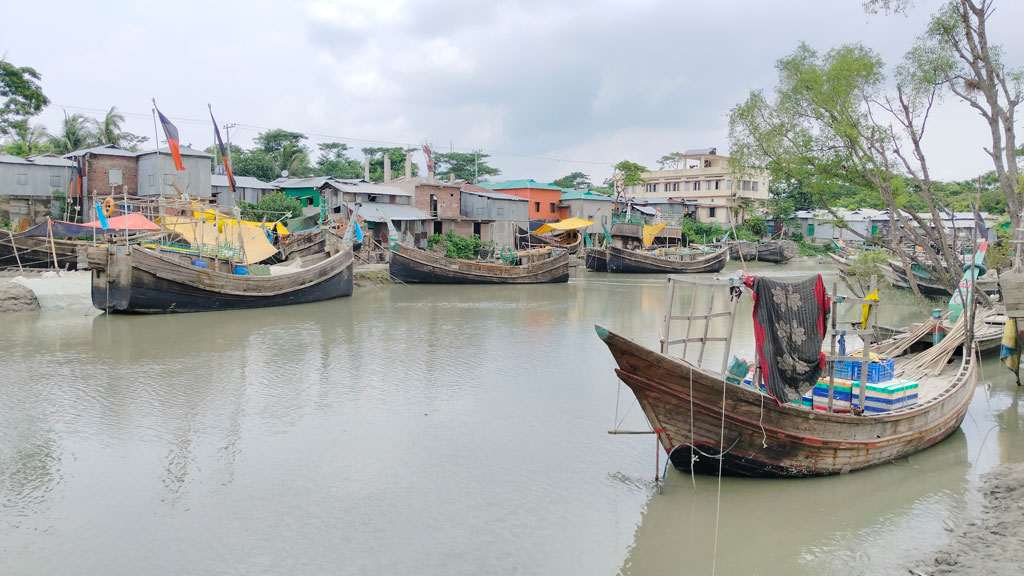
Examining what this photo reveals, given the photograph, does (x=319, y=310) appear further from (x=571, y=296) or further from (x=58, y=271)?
(x=571, y=296)

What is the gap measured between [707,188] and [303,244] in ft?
103

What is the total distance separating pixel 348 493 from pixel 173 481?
1918 millimetres

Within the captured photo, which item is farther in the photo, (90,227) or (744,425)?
(90,227)

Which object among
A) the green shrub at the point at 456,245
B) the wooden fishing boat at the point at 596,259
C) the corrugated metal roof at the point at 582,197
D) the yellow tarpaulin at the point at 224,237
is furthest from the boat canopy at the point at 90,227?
the corrugated metal roof at the point at 582,197

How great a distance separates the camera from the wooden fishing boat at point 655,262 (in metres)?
32.6

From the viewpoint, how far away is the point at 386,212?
28734mm

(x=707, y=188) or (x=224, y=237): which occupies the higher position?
(x=707, y=188)

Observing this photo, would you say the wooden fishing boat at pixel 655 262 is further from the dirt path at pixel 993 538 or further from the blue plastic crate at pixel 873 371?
the dirt path at pixel 993 538

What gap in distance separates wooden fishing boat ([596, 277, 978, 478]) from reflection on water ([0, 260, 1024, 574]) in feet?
0.78

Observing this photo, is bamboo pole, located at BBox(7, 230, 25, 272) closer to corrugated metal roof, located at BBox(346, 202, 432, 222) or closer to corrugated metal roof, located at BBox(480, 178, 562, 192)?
corrugated metal roof, located at BBox(346, 202, 432, 222)

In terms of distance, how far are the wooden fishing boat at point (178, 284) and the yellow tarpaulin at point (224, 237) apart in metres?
0.49

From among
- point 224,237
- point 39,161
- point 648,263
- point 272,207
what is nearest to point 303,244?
point 272,207

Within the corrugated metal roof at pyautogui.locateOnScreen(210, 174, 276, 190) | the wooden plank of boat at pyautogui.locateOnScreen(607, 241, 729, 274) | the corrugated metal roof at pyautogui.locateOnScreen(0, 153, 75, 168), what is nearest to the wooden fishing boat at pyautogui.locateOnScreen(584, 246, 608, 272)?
the wooden plank of boat at pyautogui.locateOnScreen(607, 241, 729, 274)

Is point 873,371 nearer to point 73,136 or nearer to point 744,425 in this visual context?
point 744,425
